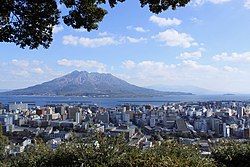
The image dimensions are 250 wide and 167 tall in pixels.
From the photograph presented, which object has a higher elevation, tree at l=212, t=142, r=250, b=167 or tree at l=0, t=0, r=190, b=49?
tree at l=0, t=0, r=190, b=49

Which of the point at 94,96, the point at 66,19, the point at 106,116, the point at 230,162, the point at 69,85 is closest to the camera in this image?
the point at 66,19

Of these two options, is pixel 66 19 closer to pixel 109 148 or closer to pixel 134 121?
pixel 109 148

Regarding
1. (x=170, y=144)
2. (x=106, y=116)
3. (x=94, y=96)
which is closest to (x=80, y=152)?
(x=170, y=144)

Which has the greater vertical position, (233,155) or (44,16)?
(44,16)

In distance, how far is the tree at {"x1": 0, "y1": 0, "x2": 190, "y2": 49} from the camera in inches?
217

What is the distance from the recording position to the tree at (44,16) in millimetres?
5523

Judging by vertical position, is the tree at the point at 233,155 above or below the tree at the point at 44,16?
below

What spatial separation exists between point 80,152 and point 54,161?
42 centimetres

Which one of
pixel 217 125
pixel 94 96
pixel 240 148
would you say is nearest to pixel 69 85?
pixel 94 96

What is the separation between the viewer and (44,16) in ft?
18.7

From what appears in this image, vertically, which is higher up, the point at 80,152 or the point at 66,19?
the point at 66,19

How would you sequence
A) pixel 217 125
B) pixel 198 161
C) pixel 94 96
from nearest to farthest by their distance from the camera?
pixel 198 161, pixel 217 125, pixel 94 96

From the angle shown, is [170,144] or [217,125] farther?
[217,125]

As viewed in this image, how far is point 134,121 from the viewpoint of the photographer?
186 ft
